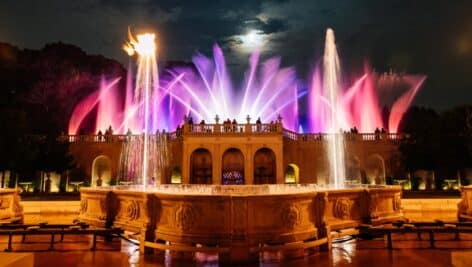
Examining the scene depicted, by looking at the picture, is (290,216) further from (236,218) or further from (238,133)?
(238,133)

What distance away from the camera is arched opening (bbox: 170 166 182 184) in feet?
106

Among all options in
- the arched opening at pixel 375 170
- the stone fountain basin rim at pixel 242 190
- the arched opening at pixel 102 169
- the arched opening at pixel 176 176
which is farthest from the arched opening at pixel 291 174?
the stone fountain basin rim at pixel 242 190

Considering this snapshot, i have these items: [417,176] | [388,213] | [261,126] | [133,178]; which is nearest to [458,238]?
[388,213]

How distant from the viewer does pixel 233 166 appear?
32281 millimetres

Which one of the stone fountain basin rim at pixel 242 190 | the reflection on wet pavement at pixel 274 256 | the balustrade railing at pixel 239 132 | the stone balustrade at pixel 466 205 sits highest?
the balustrade railing at pixel 239 132

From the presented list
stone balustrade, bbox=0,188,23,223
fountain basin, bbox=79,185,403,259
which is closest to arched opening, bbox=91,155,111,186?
stone balustrade, bbox=0,188,23,223

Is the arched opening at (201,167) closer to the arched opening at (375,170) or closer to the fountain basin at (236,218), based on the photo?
the arched opening at (375,170)

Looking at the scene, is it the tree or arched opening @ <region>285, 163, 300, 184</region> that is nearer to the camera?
the tree

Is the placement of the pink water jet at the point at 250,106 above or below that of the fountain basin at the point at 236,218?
above

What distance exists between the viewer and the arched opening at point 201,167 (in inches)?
1259

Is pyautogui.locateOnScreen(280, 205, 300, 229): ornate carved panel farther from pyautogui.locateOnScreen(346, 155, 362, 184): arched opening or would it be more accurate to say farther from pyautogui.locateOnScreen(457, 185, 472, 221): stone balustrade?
pyautogui.locateOnScreen(346, 155, 362, 184): arched opening

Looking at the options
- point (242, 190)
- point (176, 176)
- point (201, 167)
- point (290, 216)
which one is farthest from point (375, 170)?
point (290, 216)

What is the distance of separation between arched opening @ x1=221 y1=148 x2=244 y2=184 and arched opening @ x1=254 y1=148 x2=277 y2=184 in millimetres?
1398

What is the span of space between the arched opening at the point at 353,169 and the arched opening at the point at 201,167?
13.4 metres
